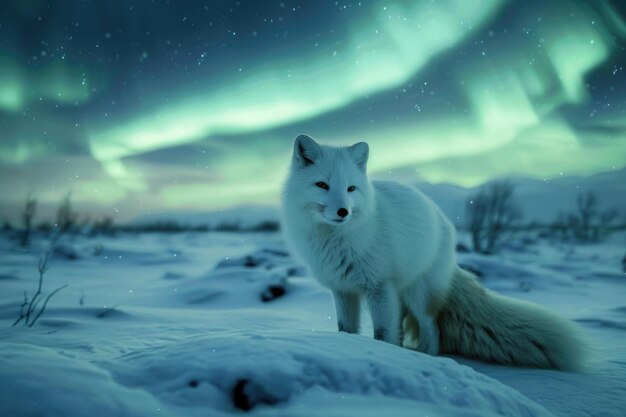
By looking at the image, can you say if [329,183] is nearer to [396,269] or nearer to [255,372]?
[396,269]

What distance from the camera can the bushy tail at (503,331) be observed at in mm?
3174

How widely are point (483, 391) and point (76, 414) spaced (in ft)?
5.60

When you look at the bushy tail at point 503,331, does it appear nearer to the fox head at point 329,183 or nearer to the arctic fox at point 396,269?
the arctic fox at point 396,269

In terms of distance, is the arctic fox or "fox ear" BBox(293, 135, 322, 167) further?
"fox ear" BBox(293, 135, 322, 167)

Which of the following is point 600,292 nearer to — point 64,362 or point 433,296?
point 433,296

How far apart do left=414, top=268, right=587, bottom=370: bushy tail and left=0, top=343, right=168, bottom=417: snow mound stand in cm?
288

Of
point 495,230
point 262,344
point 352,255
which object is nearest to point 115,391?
point 262,344

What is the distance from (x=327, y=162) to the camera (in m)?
3.16

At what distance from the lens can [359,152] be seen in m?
3.42

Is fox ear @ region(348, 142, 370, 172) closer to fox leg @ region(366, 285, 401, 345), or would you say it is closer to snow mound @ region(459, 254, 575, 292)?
fox leg @ region(366, 285, 401, 345)

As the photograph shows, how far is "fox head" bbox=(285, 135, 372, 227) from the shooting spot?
285cm

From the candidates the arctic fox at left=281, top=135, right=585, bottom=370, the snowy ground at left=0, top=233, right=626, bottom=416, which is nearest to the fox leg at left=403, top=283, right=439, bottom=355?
the arctic fox at left=281, top=135, right=585, bottom=370

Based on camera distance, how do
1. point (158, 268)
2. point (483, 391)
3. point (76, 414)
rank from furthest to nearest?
1. point (158, 268)
2. point (483, 391)
3. point (76, 414)

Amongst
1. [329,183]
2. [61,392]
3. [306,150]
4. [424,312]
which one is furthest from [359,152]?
[61,392]
